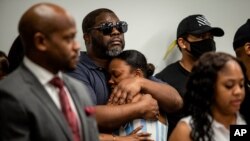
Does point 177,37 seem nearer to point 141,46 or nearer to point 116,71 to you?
point 141,46

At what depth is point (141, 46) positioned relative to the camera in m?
3.61

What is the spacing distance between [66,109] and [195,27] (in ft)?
6.43

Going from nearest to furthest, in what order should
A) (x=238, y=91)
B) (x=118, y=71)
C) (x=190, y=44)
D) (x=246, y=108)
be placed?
(x=238, y=91) < (x=246, y=108) < (x=118, y=71) < (x=190, y=44)

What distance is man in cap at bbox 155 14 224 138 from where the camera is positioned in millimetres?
3295

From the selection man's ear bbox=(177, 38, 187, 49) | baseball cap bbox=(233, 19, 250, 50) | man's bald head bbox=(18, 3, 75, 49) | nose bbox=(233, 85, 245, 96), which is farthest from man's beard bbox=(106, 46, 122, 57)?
man's bald head bbox=(18, 3, 75, 49)

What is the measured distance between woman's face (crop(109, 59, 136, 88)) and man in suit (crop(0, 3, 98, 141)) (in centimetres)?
105

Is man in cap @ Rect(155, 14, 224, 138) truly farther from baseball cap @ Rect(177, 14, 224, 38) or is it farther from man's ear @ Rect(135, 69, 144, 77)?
man's ear @ Rect(135, 69, 144, 77)

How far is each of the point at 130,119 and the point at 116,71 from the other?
0.45 m

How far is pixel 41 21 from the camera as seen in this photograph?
1.62m

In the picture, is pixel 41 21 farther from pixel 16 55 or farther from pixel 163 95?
pixel 163 95

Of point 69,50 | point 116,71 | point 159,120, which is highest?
point 69,50

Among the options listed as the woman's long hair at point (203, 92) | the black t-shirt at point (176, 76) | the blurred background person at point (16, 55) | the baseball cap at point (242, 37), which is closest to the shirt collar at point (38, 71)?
the blurred background person at point (16, 55)

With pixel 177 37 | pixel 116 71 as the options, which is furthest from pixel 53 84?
pixel 177 37

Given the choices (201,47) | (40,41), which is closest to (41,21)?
(40,41)
